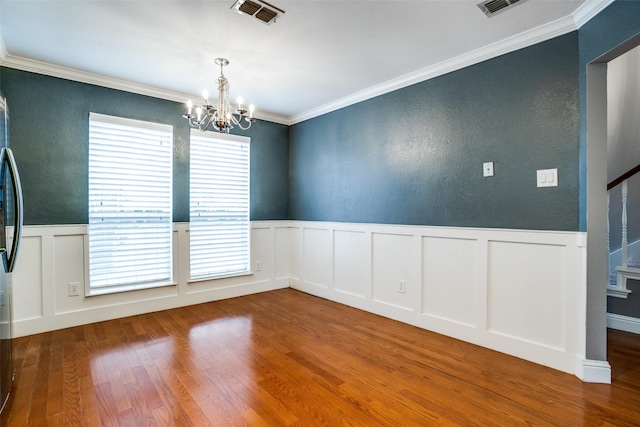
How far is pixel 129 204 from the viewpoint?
350 centimetres

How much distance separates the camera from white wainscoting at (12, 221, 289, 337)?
2963 millimetres

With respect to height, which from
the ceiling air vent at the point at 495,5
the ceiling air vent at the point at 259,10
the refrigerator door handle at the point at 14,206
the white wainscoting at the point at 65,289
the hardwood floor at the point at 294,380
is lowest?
the hardwood floor at the point at 294,380

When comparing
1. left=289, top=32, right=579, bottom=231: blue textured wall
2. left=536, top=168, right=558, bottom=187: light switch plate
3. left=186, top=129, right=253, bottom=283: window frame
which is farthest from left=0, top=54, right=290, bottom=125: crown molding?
left=536, top=168, right=558, bottom=187: light switch plate

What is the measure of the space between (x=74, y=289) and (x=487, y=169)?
4109mm

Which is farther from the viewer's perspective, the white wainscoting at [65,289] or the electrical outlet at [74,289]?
the electrical outlet at [74,289]

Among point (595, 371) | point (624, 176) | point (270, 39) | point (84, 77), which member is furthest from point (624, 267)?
point (84, 77)

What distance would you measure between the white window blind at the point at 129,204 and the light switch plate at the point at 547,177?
3712 mm

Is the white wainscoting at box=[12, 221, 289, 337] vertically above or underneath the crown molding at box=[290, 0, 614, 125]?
underneath

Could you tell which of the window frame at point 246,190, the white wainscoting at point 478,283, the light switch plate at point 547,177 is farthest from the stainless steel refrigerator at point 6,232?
the light switch plate at point 547,177

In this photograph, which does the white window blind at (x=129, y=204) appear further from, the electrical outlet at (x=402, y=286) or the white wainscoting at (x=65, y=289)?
the electrical outlet at (x=402, y=286)

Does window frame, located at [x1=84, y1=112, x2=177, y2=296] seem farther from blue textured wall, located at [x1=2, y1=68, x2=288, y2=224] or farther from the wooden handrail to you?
the wooden handrail

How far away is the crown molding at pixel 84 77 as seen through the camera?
292cm

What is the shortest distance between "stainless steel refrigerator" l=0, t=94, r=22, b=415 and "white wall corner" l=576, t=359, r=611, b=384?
144 inches

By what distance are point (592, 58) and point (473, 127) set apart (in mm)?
874
